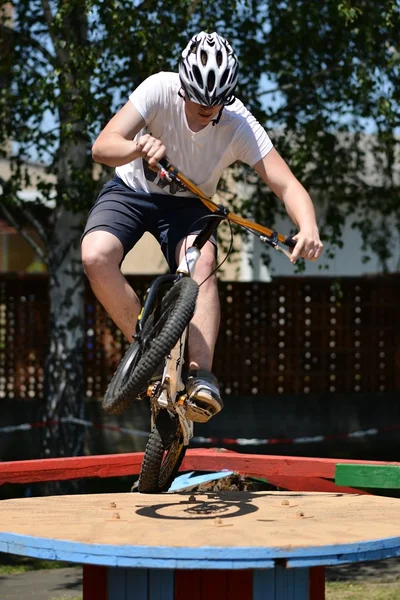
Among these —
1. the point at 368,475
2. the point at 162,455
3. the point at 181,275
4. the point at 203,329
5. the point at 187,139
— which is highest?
the point at 187,139

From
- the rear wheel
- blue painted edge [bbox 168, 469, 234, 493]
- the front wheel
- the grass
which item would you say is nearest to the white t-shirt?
the rear wheel

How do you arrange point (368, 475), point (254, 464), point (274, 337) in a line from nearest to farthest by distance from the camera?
point (368, 475)
point (254, 464)
point (274, 337)

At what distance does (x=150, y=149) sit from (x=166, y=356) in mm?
928

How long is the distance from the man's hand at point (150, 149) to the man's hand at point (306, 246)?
727 millimetres

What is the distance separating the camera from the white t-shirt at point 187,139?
514 cm

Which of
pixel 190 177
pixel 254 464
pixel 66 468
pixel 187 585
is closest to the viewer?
pixel 187 585

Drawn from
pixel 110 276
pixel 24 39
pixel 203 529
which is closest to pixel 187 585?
pixel 203 529

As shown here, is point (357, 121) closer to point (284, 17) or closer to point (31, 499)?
point (284, 17)

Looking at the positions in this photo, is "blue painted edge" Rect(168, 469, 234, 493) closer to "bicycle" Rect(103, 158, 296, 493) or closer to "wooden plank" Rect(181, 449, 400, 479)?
"wooden plank" Rect(181, 449, 400, 479)

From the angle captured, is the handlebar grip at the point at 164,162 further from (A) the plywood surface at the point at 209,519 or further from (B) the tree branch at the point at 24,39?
(B) the tree branch at the point at 24,39

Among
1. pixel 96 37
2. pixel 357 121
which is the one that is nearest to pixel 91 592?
pixel 96 37

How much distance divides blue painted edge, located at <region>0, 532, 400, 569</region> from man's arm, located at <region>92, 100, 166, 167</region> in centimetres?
178

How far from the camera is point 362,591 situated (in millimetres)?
7168

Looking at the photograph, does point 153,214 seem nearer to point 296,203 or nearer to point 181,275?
point 181,275
